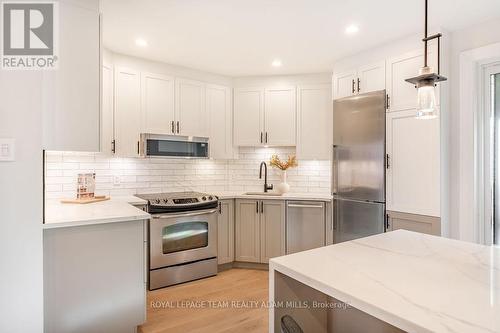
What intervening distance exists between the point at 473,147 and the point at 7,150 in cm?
330

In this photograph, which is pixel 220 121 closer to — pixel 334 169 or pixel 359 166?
pixel 334 169

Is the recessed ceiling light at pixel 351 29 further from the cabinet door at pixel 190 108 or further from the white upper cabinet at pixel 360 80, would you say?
the cabinet door at pixel 190 108

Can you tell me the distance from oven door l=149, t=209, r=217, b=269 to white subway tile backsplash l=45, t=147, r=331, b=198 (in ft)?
2.29

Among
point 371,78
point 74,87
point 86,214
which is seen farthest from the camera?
point 371,78

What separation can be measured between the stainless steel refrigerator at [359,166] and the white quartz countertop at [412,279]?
139 centimetres

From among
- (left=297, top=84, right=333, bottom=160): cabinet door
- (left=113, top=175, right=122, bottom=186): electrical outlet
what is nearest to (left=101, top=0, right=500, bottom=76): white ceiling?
(left=297, top=84, right=333, bottom=160): cabinet door

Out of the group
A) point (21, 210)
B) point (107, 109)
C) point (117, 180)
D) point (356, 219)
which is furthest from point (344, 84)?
point (21, 210)

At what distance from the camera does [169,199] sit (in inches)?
123

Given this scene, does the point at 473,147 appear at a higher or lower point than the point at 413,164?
higher

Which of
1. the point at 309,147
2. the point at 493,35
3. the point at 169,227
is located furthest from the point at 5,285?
the point at 493,35

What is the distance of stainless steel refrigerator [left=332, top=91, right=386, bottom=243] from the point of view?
112 inches

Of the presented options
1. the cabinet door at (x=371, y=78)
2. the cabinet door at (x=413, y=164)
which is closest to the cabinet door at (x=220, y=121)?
the cabinet door at (x=371, y=78)

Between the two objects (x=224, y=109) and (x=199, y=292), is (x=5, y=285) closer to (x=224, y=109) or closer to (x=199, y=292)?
(x=199, y=292)

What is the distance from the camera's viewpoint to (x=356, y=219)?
9.93ft
